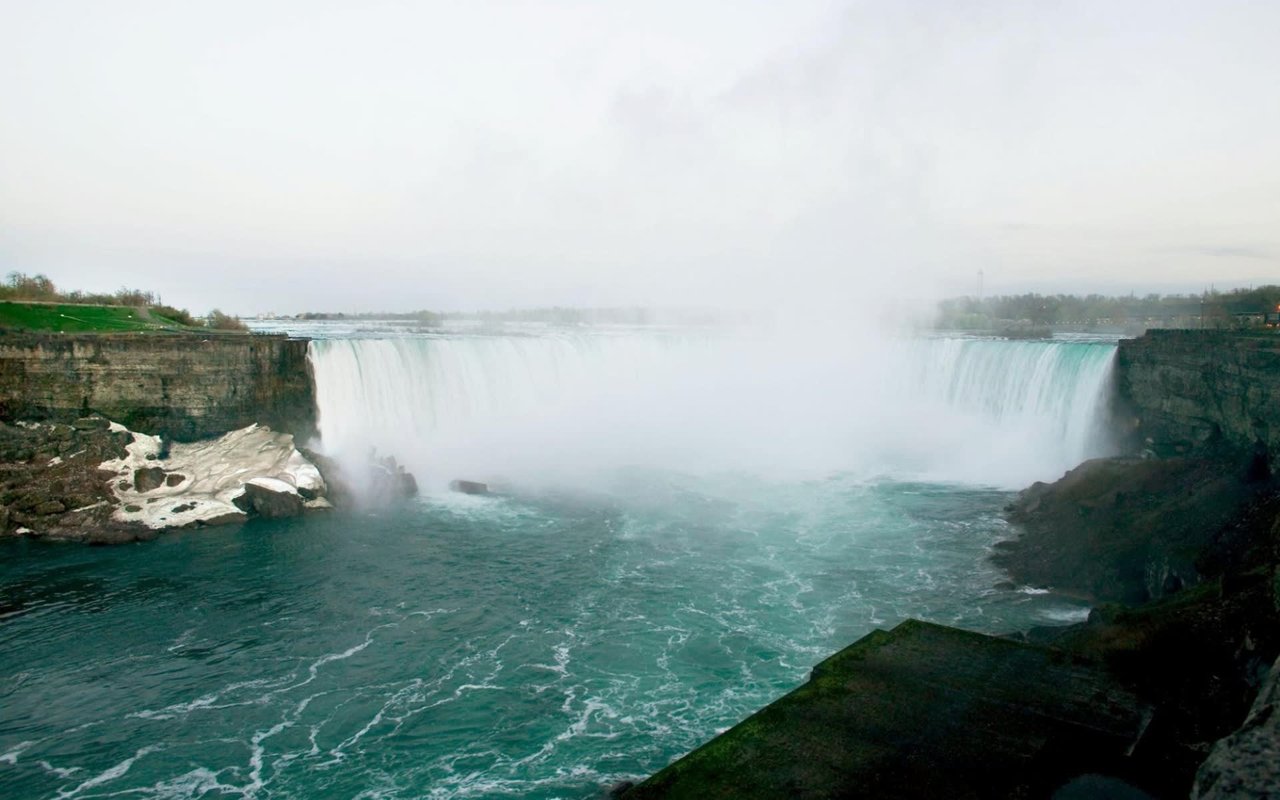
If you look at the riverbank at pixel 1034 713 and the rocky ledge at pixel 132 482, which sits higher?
the riverbank at pixel 1034 713

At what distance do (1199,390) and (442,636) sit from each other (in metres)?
20.1

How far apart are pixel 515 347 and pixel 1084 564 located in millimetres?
24961

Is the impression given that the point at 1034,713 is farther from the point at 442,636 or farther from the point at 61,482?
the point at 61,482

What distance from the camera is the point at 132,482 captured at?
22.4 meters

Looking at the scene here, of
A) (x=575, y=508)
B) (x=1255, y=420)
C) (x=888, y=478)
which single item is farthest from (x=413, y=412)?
(x=1255, y=420)

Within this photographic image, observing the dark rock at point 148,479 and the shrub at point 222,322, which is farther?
the shrub at point 222,322

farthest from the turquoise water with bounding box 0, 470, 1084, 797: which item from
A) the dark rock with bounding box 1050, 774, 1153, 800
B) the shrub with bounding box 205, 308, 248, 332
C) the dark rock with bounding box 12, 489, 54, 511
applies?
the shrub with bounding box 205, 308, 248, 332

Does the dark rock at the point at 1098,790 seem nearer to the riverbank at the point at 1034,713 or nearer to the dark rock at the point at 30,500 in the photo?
the riverbank at the point at 1034,713

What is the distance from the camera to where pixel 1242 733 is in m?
4.18

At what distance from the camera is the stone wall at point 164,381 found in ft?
78.1

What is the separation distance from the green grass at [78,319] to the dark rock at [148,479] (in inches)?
273

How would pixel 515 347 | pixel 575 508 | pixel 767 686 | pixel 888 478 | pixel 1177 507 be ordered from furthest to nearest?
pixel 515 347 → pixel 888 478 → pixel 575 508 → pixel 1177 507 → pixel 767 686

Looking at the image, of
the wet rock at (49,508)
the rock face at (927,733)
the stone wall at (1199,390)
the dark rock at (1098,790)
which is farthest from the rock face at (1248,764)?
the wet rock at (49,508)

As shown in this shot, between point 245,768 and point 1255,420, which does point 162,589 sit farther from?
point 1255,420
